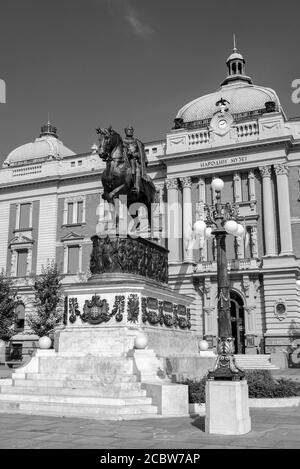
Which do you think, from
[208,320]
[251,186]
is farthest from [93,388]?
[251,186]

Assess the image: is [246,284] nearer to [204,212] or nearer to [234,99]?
[204,212]

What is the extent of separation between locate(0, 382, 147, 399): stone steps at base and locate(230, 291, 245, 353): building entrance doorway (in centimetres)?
2854

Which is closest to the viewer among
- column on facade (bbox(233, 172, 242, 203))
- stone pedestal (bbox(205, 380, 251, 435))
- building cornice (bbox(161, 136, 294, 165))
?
stone pedestal (bbox(205, 380, 251, 435))

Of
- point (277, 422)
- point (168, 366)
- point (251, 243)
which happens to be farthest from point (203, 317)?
point (277, 422)

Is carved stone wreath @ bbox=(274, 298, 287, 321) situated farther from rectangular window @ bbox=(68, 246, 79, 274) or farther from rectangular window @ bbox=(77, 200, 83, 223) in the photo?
rectangular window @ bbox=(77, 200, 83, 223)

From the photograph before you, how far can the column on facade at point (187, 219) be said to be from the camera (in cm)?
4300

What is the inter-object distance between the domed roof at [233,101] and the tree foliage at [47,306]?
2095cm

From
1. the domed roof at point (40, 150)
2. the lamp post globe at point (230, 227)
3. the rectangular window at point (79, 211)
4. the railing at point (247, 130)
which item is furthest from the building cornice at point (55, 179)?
the lamp post globe at point (230, 227)

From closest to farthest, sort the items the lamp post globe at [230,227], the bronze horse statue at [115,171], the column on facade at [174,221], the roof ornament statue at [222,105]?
the lamp post globe at [230,227], the bronze horse statue at [115,171], the column on facade at [174,221], the roof ornament statue at [222,105]

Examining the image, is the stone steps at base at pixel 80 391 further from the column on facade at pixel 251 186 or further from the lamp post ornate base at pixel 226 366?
the column on facade at pixel 251 186

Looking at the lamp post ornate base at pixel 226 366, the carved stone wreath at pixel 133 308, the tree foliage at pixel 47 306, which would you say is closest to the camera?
the lamp post ornate base at pixel 226 366

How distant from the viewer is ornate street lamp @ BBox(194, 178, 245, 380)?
1005cm

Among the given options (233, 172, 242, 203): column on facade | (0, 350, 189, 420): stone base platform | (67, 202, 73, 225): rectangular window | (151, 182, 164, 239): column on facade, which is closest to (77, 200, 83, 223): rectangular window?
(67, 202, 73, 225): rectangular window

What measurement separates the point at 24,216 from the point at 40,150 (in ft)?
32.2
